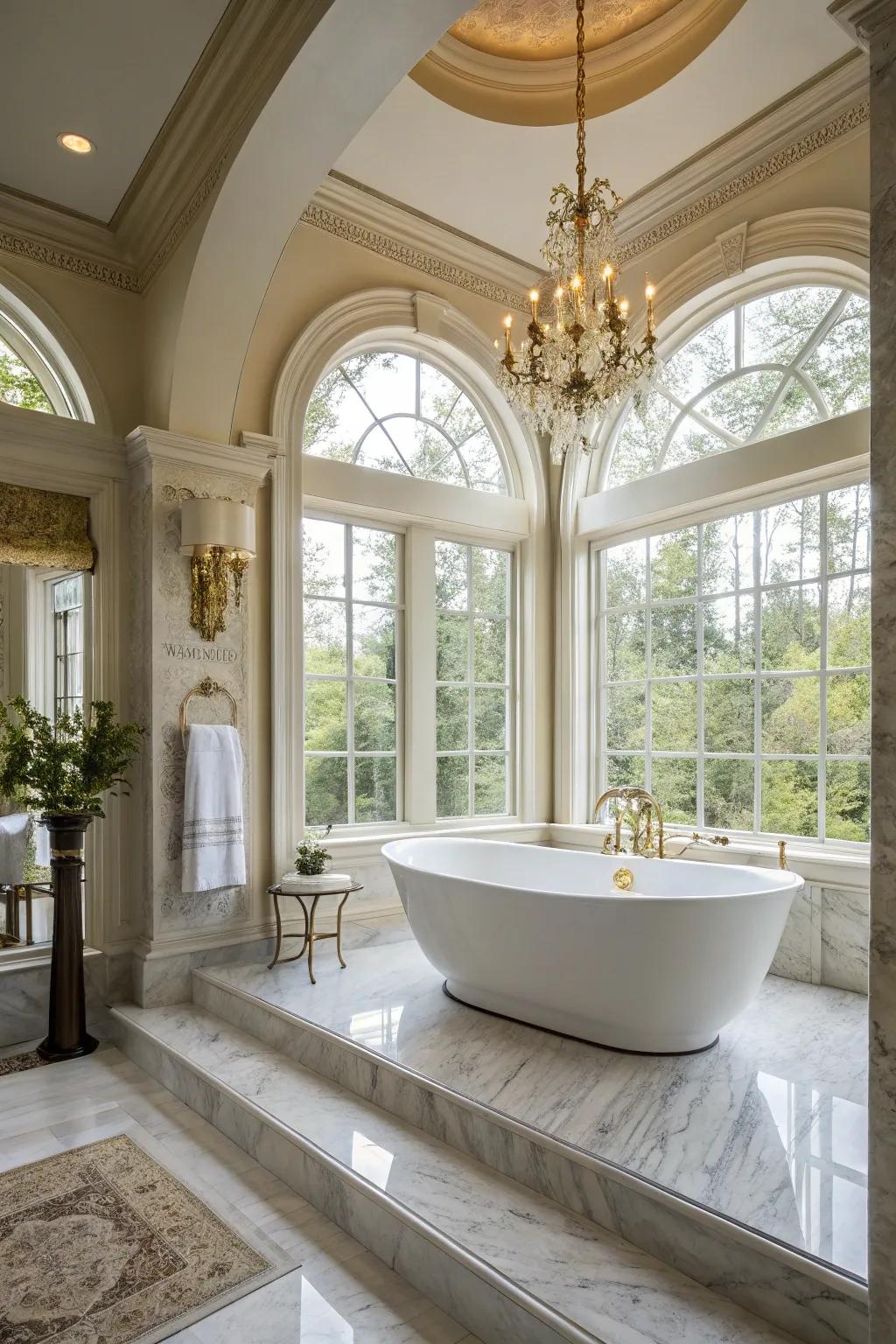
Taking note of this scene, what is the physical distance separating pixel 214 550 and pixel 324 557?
72 cm

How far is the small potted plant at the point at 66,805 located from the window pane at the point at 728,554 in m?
2.65

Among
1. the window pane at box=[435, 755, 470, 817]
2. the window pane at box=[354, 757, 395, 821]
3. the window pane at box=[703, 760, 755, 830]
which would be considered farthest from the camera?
the window pane at box=[435, 755, 470, 817]

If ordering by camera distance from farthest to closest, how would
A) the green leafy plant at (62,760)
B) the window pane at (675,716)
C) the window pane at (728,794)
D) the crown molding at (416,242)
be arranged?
1. the window pane at (675,716)
2. the crown molding at (416,242)
3. the window pane at (728,794)
4. the green leafy plant at (62,760)

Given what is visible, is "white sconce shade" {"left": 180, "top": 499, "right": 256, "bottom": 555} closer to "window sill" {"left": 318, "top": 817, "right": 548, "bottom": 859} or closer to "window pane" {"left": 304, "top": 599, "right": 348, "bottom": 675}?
"window pane" {"left": 304, "top": 599, "right": 348, "bottom": 675}

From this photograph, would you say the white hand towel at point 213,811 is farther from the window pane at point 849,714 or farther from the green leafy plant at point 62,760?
the window pane at point 849,714

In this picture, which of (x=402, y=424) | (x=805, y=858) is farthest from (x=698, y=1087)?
(x=402, y=424)

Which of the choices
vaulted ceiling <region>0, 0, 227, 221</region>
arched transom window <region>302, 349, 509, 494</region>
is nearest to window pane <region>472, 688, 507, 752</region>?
arched transom window <region>302, 349, 509, 494</region>

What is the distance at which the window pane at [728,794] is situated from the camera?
12.2 feet

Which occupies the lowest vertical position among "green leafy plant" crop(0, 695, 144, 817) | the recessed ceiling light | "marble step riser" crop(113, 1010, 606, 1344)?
"marble step riser" crop(113, 1010, 606, 1344)

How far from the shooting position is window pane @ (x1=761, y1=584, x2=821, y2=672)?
11.5 feet

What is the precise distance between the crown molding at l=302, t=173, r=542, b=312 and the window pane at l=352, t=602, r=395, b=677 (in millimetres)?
1758

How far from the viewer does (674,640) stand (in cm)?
411

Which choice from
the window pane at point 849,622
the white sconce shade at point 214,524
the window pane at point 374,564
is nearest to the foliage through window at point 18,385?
the white sconce shade at point 214,524

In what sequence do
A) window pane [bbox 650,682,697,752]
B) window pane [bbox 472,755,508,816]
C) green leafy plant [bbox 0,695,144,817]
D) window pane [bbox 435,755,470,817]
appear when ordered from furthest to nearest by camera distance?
window pane [bbox 472,755,508,816]
window pane [bbox 435,755,470,817]
window pane [bbox 650,682,697,752]
green leafy plant [bbox 0,695,144,817]
